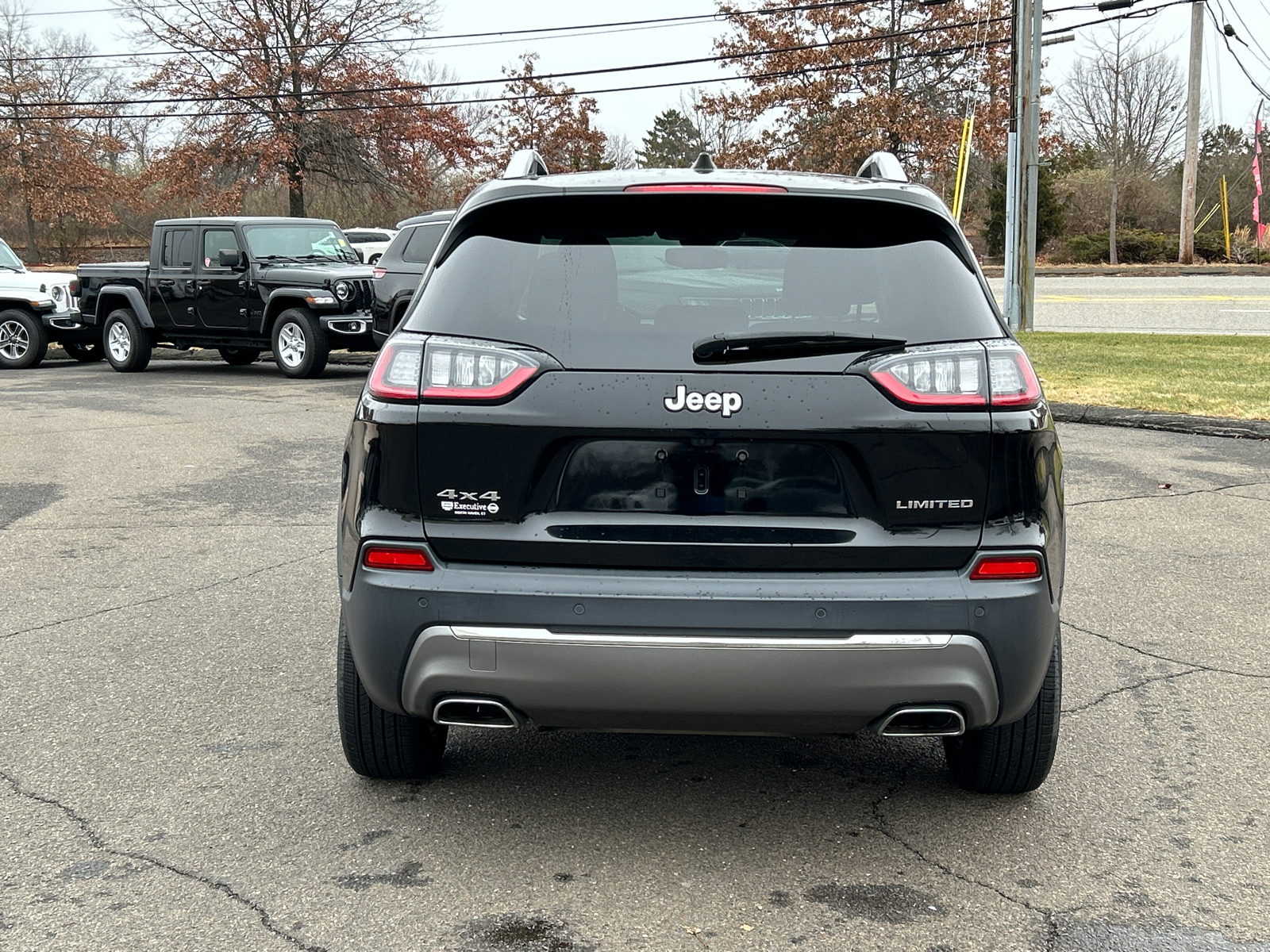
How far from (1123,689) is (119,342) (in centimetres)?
1632

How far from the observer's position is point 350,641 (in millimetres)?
3125

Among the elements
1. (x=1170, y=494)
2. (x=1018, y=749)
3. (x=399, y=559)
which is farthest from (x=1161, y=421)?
(x=399, y=559)

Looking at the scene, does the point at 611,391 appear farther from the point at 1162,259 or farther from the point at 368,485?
the point at 1162,259

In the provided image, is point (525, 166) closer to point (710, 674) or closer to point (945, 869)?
point (710, 674)

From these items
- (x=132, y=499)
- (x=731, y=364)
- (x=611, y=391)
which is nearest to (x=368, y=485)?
(x=611, y=391)

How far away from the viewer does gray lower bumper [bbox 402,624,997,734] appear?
112 inches

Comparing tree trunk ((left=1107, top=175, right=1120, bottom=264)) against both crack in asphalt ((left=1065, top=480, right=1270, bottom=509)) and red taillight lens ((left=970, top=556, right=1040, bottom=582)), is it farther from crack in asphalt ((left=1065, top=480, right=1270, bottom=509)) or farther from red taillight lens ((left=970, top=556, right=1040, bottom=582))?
red taillight lens ((left=970, top=556, right=1040, bottom=582))

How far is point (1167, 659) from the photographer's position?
4.79 m

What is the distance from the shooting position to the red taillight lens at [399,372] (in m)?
3.02

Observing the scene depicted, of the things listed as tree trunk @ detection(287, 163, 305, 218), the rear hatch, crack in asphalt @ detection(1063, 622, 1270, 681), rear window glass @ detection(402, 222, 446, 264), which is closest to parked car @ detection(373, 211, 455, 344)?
rear window glass @ detection(402, 222, 446, 264)

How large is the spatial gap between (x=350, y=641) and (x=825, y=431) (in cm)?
125

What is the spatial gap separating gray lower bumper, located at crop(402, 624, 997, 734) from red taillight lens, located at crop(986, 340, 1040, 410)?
22.3 inches

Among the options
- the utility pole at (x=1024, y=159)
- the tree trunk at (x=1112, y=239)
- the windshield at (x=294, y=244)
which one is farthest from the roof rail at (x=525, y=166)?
the tree trunk at (x=1112, y=239)

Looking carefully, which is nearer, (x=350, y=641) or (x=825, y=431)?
(x=825, y=431)
